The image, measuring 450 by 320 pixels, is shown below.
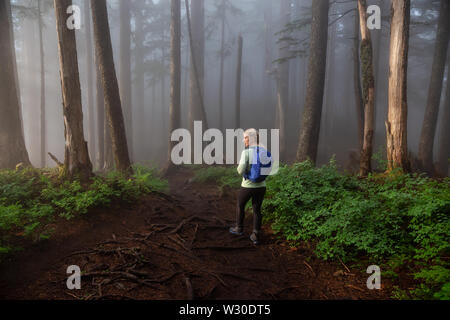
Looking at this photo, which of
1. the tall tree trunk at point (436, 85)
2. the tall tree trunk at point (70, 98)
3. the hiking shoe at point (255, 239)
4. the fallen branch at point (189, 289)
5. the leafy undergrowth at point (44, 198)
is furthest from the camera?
the tall tree trunk at point (436, 85)

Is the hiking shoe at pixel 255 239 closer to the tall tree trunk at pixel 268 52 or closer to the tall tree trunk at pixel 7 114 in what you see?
the tall tree trunk at pixel 7 114

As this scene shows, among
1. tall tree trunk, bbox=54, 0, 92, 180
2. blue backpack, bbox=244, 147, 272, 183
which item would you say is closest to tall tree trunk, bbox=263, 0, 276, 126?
tall tree trunk, bbox=54, 0, 92, 180

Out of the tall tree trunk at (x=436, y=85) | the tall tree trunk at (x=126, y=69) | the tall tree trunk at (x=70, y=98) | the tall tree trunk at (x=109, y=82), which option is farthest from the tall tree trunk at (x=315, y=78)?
the tall tree trunk at (x=126, y=69)

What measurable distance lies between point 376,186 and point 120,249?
5.88 m

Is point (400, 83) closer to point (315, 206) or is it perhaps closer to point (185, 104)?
point (315, 206)

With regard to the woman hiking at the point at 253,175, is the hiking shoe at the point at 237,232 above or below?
below

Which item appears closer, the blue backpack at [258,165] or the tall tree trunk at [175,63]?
the blue backpack at [258,165]

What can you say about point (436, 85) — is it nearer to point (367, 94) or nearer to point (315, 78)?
point (315, 78)

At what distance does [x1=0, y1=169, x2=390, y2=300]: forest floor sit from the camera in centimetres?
348

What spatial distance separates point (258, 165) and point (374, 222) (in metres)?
2.37

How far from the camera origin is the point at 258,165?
526 cm

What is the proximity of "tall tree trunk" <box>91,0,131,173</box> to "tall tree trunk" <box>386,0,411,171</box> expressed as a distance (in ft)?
27.7

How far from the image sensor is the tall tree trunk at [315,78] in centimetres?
1016

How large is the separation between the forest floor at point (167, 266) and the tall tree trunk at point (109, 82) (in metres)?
2.94
